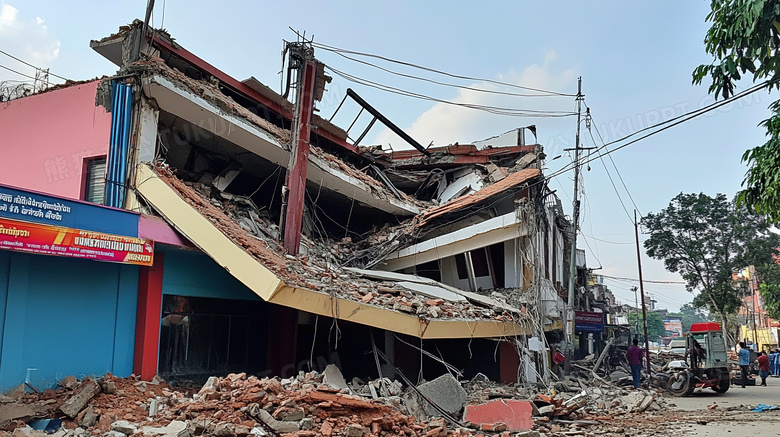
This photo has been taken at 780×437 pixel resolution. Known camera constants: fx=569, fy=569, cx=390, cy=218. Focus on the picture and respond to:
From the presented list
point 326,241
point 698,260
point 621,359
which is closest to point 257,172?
point 326,241

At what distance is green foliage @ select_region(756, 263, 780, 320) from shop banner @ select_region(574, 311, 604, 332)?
1258 centimetres

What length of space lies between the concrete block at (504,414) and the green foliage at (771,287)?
68.4ft

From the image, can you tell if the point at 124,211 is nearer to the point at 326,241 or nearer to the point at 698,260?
the point at 326,241

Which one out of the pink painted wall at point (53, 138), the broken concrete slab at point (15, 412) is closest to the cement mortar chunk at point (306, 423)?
the broken concrete slab at point (15, 412)

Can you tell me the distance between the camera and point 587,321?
17594mm

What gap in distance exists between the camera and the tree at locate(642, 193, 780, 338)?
28578mm

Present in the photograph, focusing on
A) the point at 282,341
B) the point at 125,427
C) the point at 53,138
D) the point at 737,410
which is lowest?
the point at 737,410

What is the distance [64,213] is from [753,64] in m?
9.96

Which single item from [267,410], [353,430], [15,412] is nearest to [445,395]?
[353,430]

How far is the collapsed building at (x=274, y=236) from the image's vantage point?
1024 centimetres

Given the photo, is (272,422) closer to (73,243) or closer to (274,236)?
(73,243)

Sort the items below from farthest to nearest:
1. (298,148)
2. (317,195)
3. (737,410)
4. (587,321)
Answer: (587,321), (317,195), (298,148), (737,410)

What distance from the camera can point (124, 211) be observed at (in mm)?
9883

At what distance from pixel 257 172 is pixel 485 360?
807 centimetres
